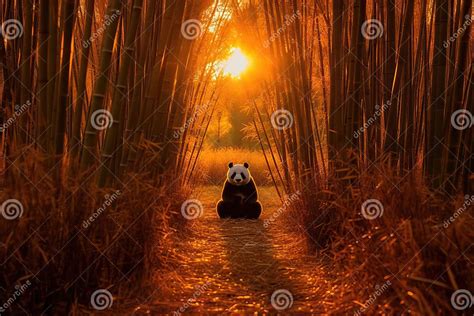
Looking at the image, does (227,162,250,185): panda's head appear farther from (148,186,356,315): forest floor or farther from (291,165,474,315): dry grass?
(291,165,474,315): dry grass

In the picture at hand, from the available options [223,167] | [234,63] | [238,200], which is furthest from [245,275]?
[223,167]

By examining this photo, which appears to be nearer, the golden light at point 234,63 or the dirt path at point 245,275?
the dirt path at point 245,275

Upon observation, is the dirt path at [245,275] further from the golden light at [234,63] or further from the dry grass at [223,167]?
the dry grass at [223,167]

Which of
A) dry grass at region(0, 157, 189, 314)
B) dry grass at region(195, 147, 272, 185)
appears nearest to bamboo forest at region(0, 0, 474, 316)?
dry grass at region(0, 157, 189, 314)

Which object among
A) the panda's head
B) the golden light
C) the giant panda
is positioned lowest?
the giant panda

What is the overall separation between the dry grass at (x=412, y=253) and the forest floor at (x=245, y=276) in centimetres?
16

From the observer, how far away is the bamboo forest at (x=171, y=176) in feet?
4.22

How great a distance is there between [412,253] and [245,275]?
3.03ft

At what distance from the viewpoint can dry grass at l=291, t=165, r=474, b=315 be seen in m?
1.14

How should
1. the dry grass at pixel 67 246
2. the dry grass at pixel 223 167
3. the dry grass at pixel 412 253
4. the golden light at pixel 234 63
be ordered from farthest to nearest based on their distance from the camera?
1. the dry grass at pixel 223 167
2. the golden light at pixel 234 63
3. the dry grass at pixel 67 246
4. the dry grass at pixel 412 253

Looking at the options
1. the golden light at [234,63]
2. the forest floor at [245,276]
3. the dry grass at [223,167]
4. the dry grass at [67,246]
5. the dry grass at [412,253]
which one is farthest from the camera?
the dry grass at [223,167]

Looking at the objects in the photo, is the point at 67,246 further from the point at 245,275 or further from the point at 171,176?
the point at 171,176

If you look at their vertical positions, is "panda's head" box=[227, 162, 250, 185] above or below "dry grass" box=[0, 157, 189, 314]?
above

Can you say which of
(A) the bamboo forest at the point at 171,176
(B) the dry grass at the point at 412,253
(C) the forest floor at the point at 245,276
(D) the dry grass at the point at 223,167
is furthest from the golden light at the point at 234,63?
(D) the dry grass at the point at 223,167
